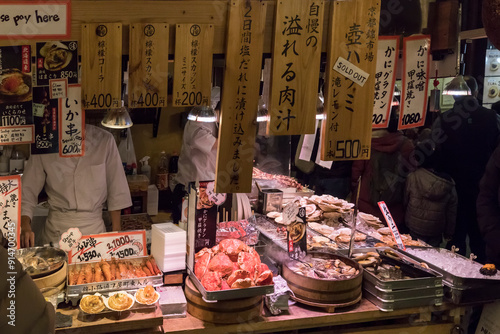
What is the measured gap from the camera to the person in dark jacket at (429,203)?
22.0 feet

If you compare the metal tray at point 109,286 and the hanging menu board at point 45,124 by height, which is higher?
the hanging menu board at point 45,124

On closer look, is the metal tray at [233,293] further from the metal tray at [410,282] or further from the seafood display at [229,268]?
the metal tray at [410,282]

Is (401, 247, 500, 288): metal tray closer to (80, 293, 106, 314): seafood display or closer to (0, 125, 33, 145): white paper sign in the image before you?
(80, 293, 106, 314): seafood display

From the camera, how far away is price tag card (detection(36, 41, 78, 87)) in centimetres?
276

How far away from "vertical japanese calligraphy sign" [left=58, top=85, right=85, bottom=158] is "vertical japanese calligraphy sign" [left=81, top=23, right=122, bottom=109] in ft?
2.61

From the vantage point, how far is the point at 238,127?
289 cm

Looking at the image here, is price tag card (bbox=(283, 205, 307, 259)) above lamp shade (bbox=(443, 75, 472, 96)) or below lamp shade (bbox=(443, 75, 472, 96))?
below

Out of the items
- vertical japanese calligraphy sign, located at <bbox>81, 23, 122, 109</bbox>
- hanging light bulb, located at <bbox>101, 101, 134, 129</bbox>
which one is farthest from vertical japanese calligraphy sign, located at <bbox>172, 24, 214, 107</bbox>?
hanging light bulb, located at <bbox>101, 101, 134, 129</bbox>

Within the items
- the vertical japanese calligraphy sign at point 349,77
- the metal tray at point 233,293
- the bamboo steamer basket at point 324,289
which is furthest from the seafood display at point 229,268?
the vertical japanese calligraphy sign at point 349,77

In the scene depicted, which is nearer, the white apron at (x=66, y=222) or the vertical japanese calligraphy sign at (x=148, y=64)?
the vertical japanese calligraphy sign at (x=148, y=64)

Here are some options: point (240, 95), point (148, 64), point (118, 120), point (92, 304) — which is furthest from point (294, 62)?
point (118, 120)

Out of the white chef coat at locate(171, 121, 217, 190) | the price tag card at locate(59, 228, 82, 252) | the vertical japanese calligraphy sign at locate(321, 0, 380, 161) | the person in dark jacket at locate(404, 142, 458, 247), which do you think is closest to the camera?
the vertical japanese calligraphy sign at locate(321, 0, 380, 161)

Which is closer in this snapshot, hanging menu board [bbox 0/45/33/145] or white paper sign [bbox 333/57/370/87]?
hanging menu board [bbox 0/45/33/145]

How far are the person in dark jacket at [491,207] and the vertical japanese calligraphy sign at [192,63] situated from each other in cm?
343
